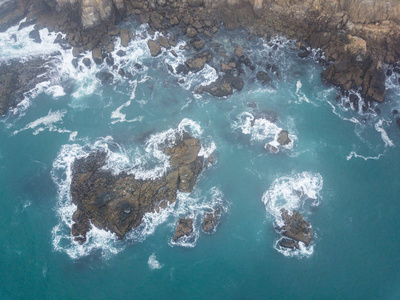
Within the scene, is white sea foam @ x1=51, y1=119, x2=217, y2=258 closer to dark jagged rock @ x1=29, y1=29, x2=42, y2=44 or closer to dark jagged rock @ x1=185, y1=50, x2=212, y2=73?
dark jagged rock @ x1=185, y1=50, x2=212, y2=73

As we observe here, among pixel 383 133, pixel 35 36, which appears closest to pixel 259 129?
pixel 383 133

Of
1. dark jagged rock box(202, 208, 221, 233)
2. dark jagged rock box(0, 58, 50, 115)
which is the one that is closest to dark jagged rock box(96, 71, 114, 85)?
dark jagged rock box(0, 58, 50, 115)

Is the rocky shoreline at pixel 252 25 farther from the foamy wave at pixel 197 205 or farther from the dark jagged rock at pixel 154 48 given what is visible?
the foamy wave at pixel 197 205

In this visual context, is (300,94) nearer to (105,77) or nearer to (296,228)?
(296,228)

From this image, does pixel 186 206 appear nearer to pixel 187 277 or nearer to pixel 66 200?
pixel 187 277

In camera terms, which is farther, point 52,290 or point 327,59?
point 327,59

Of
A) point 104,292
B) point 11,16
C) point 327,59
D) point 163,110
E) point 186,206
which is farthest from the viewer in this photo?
point 11,16

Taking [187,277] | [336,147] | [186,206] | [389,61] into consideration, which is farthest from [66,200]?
[389,61]
